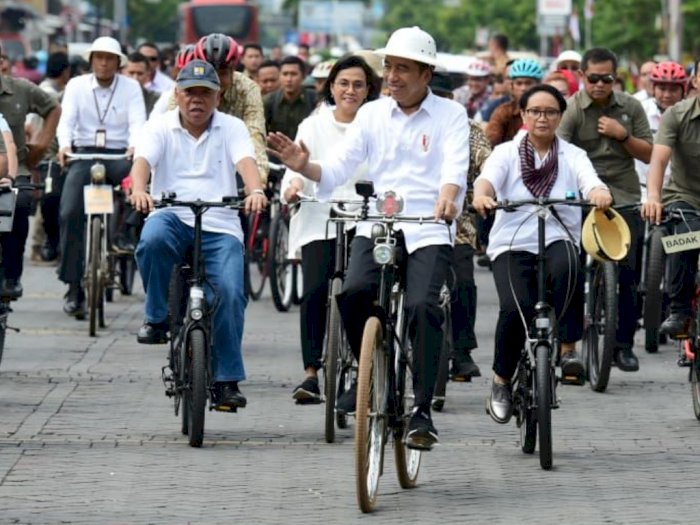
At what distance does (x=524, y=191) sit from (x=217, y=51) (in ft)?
7.22

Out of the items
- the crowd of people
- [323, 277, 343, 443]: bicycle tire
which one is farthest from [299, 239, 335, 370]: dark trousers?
[323, 277, 343, 443]: bicycle tire

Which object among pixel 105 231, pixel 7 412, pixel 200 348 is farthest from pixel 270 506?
pixel 105 231

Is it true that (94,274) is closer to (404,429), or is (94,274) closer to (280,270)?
(280,270)

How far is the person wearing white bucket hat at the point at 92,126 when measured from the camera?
15703 millimetres

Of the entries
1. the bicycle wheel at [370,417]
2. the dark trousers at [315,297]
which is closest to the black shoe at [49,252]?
the dark trousers at [315,297]

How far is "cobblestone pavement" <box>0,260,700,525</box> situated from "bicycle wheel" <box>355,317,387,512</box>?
0.46 ft

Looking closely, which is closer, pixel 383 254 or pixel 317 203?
pixel 383 254

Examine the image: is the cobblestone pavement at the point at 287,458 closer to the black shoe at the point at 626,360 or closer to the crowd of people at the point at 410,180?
the black shoe at the point at 626,360

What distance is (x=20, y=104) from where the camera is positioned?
14.7 meters

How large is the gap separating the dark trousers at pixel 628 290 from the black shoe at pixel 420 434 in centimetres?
414

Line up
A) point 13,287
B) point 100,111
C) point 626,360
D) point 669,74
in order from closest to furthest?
1. point 626,360
2. point 13,287
3. point 669,74
4. point 100,111

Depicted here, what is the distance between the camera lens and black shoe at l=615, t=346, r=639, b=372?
13250 mm

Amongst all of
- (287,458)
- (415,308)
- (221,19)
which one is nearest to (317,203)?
(287,458)

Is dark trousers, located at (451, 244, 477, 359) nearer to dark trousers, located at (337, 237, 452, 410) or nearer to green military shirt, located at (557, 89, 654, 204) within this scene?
green military shirt, located at (557, 89, 654, 204)
